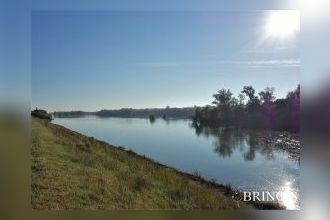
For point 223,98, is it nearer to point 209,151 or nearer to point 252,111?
point 252,111

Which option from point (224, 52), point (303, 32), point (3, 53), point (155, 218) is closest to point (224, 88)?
point (224, 52)

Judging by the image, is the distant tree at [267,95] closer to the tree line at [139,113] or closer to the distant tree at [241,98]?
the distant tree at [241,98]

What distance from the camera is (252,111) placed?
201 inches

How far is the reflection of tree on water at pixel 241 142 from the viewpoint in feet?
16.6

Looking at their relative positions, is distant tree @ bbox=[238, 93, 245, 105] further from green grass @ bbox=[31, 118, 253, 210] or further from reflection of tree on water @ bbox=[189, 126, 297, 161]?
green grass @ bbox=[31, 118, 253, 210]

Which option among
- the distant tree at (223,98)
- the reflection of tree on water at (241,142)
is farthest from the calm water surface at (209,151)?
the distant tree at (223,98)

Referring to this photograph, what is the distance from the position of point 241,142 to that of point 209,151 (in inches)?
9.5

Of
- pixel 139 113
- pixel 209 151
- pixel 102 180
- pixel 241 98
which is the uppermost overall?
pixel 241 98

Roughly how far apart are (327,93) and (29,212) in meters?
2.28

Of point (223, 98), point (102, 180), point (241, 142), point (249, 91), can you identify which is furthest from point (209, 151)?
point (102, 180)

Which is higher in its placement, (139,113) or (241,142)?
(139,113)

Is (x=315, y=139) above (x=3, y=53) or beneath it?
beneath

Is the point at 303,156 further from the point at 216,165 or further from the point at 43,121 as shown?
the point at 43,121

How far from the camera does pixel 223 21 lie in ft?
16.4
